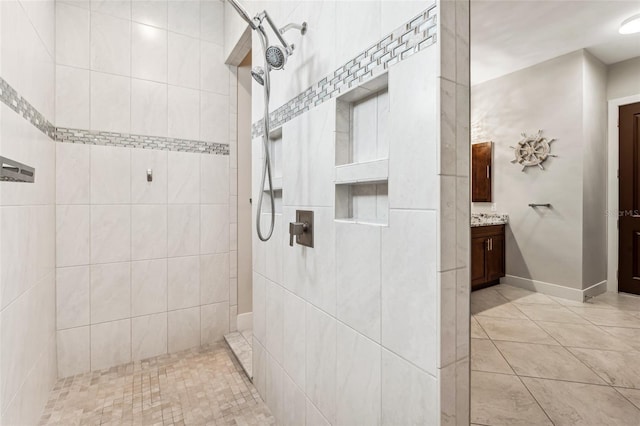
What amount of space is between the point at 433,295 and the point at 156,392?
181 cm

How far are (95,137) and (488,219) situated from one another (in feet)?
12.9

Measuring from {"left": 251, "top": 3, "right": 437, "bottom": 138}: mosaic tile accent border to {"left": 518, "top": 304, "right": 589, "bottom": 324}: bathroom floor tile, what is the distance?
2852mm

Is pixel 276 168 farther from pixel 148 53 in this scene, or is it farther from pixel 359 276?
pixel 148 53

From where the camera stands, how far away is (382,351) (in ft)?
2.91

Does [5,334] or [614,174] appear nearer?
[5,334]

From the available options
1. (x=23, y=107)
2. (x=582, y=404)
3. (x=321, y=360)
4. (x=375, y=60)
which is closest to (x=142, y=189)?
(x=23, y=107)

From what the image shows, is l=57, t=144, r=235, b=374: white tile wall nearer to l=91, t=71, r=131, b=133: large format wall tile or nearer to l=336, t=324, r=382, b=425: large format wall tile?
l=91, t=71, r=131, b=133: large format wall tile

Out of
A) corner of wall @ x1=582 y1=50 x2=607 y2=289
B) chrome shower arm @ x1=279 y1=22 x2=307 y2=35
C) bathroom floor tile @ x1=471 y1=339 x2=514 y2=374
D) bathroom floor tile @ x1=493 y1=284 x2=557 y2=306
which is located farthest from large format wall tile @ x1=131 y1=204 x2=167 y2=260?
corner of wall @ x1=582 y1=50 x2=607 y2=289

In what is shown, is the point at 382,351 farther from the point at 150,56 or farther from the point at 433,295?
the point at 150,56

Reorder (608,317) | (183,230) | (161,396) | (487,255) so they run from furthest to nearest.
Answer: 1. (487,255)
2. (608,317)
3. (183,230)
4. (161,396)

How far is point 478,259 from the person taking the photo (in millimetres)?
3443

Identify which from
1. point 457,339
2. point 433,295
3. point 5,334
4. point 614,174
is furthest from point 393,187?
point 614,174

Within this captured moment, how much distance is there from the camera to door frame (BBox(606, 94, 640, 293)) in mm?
3289

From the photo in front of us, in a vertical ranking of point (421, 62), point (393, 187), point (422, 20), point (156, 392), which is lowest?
point (156, 392)
